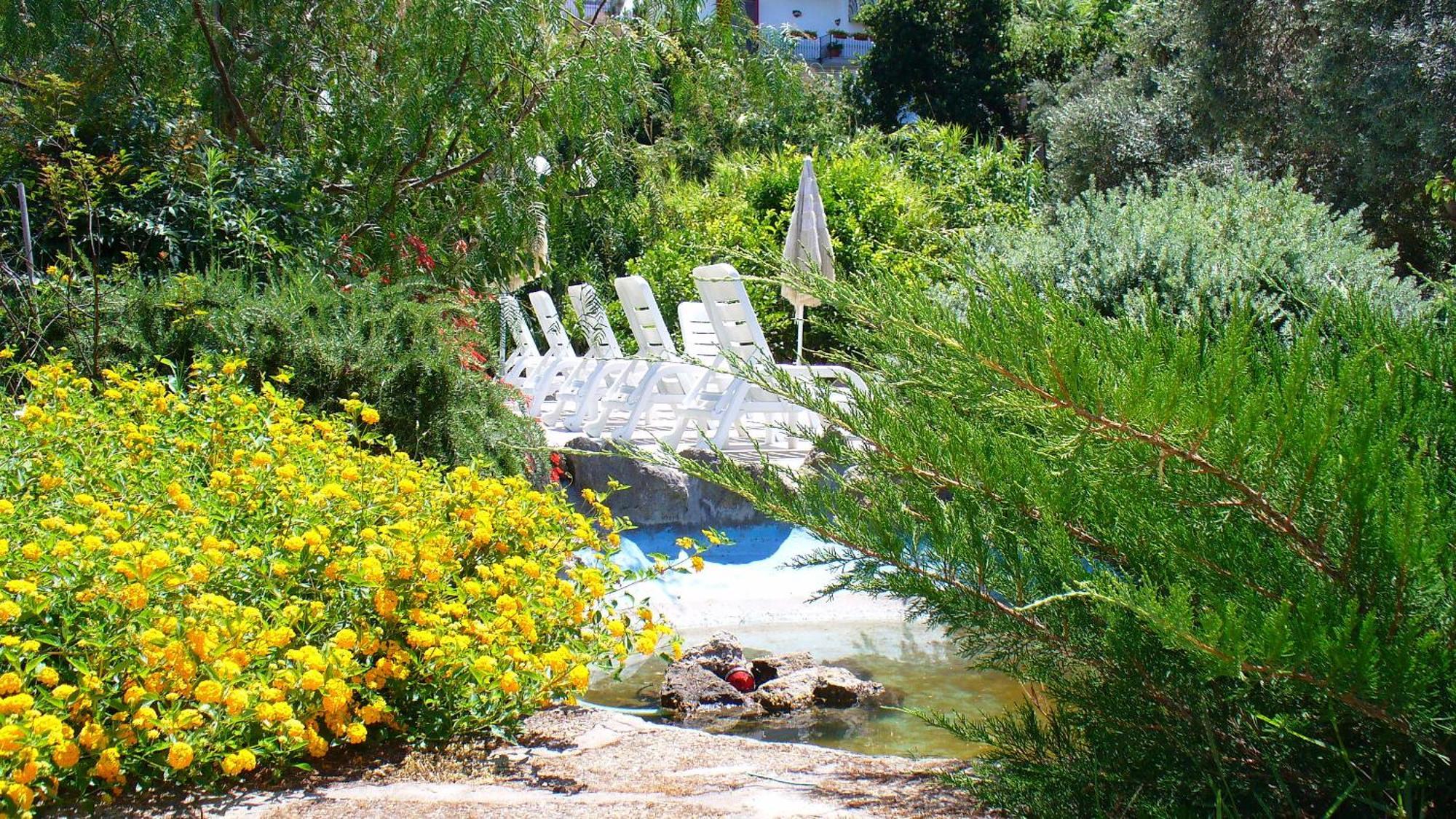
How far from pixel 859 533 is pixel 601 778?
3.91ft

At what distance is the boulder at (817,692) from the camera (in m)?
5.01

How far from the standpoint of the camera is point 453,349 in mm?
5445

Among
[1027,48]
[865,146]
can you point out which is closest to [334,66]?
[865,146]

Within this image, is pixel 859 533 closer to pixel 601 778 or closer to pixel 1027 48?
pixel 601 778

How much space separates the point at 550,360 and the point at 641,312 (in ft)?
3.80

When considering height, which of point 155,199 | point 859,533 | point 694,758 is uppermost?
point 155,199

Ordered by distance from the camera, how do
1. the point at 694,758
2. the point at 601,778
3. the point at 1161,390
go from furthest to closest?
1. the point at 694,758
2. the point at 601,778
3. the point at 1161,390

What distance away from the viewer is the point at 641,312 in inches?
380

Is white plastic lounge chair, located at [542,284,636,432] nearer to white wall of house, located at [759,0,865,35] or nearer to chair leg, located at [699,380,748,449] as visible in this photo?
chair leg, located at [699,380,748,449]

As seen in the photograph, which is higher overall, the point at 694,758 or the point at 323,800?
the point at 323,800

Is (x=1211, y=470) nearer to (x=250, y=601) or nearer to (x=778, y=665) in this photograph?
(x=250, y=601)

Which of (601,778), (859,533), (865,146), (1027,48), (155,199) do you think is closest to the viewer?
(859,533)

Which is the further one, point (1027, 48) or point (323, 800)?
point (1027, 48)

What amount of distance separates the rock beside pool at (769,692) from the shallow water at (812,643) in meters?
0.09
